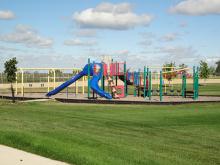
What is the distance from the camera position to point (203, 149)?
1034cm

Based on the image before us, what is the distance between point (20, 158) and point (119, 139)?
Answer: 11.0 ft

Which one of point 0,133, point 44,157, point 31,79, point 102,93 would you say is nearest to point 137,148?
point 44,157

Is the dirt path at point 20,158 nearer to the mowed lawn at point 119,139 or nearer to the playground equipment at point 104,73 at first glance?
the mowed lawn at point 119,139

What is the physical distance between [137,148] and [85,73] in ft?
84.9

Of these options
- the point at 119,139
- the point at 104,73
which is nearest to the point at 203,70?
the point at 104,73

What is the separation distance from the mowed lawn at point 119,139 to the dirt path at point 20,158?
32 cm

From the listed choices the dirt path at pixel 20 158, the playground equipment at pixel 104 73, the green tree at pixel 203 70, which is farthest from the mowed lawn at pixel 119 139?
the green tree at pixel 203 70

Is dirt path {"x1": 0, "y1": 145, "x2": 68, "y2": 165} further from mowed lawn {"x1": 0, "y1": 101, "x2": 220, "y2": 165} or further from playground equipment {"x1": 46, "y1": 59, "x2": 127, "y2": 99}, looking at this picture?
playground equipment {"x1": 46, "y1": 59, "x2": 127, "y2": 99}

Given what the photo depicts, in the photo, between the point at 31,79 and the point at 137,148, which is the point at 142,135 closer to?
the point at 137,148

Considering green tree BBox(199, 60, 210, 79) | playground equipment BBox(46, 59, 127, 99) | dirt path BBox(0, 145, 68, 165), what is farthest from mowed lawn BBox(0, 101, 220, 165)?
green tree BBox(199, 60, 210, 79)

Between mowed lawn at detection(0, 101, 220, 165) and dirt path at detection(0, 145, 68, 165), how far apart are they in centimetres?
32

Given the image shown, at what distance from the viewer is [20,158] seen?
888cm

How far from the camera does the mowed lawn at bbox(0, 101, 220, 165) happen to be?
29.2 feet

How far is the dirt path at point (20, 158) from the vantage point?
27.6ft
